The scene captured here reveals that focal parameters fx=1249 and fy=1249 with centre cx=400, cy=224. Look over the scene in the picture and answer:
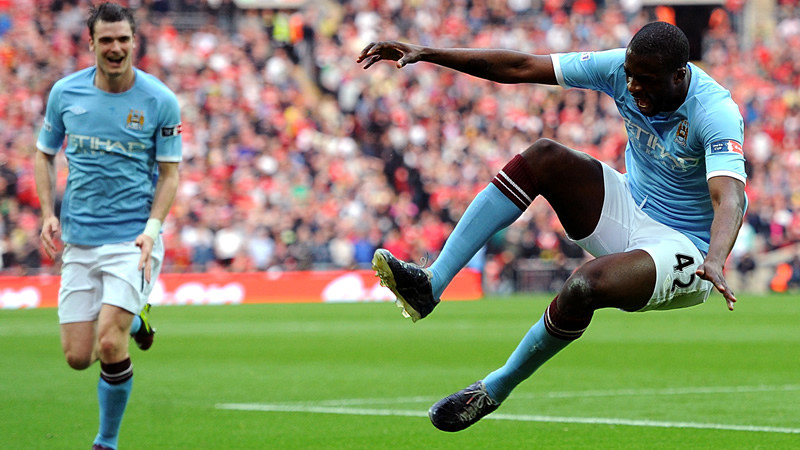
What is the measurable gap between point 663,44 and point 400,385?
582 centimetres

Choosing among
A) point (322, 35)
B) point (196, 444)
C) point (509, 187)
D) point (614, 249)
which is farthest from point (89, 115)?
point (322, 35)

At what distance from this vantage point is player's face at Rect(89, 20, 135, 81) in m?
7.11

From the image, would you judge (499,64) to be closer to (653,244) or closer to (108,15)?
(653,244)

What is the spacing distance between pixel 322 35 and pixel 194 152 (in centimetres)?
518

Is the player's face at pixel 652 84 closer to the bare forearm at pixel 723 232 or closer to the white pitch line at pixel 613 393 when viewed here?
the bare forearm at pixel 723 232

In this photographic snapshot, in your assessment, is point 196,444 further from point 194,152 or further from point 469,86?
point 469,86

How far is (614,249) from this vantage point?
6395mm

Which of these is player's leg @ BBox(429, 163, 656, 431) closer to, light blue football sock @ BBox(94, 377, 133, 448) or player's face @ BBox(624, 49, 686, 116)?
player's face @ BBox(624, 49, 686, 116)

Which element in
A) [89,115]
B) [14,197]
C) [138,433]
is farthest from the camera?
[14,197]

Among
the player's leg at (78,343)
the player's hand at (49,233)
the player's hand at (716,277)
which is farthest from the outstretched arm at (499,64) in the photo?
the player's leg at (78,343)

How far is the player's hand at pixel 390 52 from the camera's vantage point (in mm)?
6043

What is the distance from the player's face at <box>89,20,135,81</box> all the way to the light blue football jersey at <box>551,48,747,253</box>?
8.21 feet

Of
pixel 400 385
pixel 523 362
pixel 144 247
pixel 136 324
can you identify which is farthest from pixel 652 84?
pixel 400 385

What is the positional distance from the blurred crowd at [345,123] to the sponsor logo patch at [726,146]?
57.6ft
